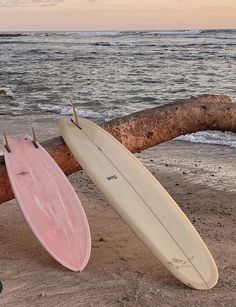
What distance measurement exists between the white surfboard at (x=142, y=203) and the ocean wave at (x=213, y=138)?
3727mm

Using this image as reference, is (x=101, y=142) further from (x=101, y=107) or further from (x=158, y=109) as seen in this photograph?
(x=101, y=107)

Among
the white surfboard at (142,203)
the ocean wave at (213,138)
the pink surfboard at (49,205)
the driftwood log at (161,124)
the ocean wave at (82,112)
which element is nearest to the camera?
the white surfboard at (142,203)

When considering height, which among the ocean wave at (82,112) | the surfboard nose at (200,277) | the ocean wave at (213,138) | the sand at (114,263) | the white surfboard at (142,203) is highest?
the white surfboard at (142,203)

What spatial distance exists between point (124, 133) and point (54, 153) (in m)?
0.72

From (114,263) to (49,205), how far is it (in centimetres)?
64

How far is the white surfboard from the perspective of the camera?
354 centimetres

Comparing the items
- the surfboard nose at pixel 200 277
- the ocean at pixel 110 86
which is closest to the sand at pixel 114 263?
the surfboard nose at pixel 200 277

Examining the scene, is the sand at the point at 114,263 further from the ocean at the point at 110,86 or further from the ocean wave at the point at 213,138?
the ocean at the point at 110,86

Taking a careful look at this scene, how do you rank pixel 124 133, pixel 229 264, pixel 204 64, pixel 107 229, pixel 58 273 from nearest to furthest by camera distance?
1. pixel 58 273
2. pixel 229 264
3. pixel 107 229
4. pixel 124 133
5. pixel 204 64

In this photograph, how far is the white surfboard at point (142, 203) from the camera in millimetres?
3537

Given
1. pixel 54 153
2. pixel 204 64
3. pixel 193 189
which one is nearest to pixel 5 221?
pixel 54 153

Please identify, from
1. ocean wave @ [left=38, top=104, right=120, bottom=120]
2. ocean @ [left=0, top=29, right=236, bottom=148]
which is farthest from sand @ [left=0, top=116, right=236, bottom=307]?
ocean wave @ [left=38, top=104, right=120, bottom=120]

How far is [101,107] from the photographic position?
12.3 metres

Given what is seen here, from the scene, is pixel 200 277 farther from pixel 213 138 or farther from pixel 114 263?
pixel 213 138
